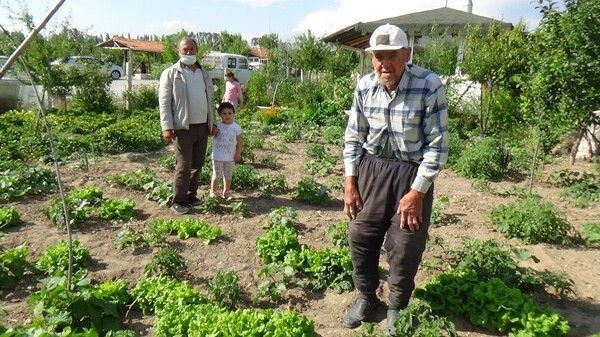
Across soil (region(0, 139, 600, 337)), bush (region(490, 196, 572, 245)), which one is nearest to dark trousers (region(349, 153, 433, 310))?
soil (region(0, 139, 600, 337))

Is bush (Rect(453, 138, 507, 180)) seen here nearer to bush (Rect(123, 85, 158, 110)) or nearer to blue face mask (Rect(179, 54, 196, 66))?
blue face mask (Rect(179, 54, 196, 66))

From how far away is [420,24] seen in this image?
16359 mm

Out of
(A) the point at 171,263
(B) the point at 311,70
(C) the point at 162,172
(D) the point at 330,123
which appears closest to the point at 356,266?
(A) the point at 171,263

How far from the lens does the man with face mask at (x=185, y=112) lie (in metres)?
5.79

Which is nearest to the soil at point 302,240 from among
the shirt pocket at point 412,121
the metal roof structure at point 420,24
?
the shirt pocket at point 412,121

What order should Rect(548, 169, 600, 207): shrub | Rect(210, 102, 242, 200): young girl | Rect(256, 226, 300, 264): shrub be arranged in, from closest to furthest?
Rect(256, 226, 300, 264): shrub, Rect(210, 102, 242, 200): young girl, Rect(548, 169, 600, 207): shrub

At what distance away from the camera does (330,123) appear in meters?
14.2

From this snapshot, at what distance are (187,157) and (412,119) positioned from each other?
3613mm

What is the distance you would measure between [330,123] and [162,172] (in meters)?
6.94

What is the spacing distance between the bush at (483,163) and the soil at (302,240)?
40cm

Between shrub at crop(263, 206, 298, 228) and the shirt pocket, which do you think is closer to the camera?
the shirt pocket

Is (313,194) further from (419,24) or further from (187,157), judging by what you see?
(419,24)

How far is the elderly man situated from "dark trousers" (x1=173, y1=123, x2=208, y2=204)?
2.97 m

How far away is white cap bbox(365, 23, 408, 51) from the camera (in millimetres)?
2988
